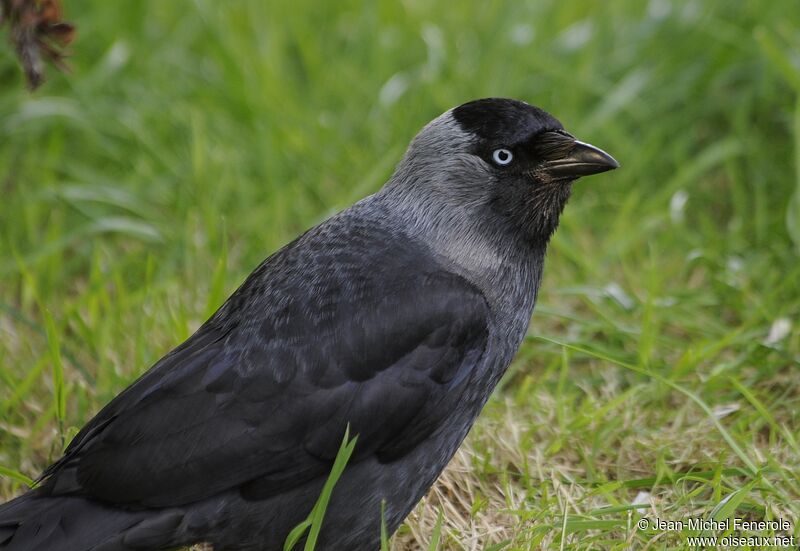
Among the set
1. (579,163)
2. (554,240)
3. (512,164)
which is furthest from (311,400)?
(554,240)

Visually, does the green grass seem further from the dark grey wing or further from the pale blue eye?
the pale blue eye

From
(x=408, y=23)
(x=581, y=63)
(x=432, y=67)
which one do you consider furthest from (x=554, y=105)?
(x=408, y=23)

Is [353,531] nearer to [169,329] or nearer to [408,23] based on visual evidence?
[169,329]

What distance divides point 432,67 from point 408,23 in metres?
0.65

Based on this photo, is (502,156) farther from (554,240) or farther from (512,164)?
(554,240)

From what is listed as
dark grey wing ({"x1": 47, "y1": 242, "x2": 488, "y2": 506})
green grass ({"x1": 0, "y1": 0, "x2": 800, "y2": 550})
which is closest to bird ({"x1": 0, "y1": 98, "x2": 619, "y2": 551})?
dark grey wing ({"x1": 47, "y1": 242, "x2": 488, "y2": 506})

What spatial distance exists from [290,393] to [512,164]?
1.07 meters

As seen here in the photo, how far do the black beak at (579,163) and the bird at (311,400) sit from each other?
0.02 meters

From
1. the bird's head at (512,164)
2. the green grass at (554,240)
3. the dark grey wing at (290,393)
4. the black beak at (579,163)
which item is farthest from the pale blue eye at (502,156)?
the green grass at (554,240)

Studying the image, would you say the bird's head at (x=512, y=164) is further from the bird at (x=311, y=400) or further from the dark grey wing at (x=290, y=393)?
the dark grey wing at (x=290, y=393)

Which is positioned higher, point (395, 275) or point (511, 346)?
point (395, 275)

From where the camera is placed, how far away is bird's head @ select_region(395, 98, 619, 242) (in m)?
3.61

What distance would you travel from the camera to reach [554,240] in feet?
16.3

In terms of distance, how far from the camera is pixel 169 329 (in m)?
4.32
